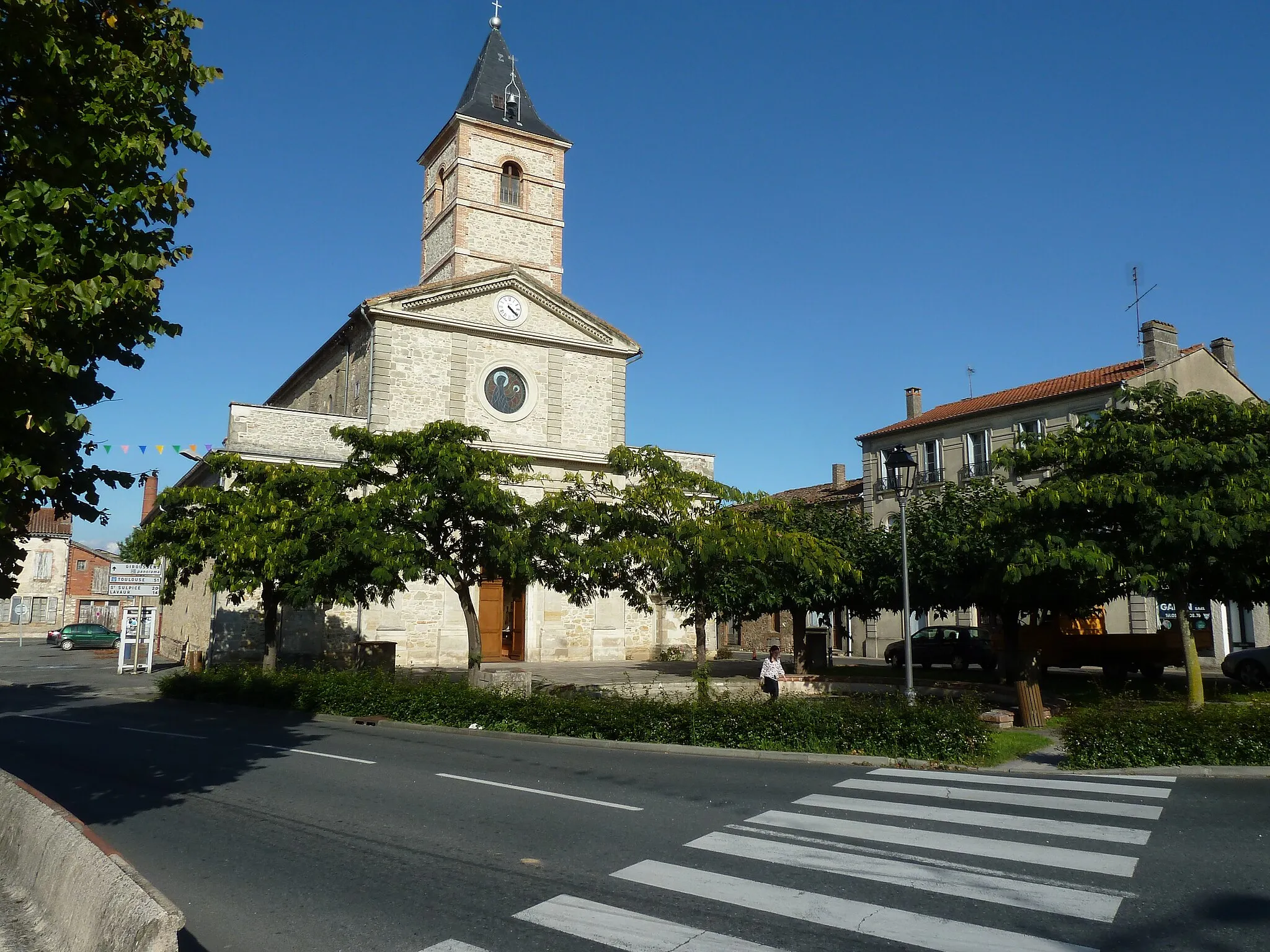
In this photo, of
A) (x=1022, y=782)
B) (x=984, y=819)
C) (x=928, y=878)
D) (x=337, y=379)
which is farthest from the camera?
(x=337, y=379)

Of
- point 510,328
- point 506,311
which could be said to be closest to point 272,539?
point 510,328

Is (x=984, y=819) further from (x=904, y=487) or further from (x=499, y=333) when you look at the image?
(x=499, y=333)

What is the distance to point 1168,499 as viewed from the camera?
14273mm

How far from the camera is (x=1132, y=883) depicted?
6.00 m

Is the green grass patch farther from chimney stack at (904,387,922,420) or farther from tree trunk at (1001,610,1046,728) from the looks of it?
chimney stack at (904,387,922,420)

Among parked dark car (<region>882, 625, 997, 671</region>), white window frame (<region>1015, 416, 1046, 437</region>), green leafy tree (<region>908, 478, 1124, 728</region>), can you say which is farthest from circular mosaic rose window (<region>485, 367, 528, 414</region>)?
white window frame (<region>1015, 416, 1046, 437</region>)

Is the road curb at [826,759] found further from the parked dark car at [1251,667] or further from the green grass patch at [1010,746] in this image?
the parked dark car at [1251,667]

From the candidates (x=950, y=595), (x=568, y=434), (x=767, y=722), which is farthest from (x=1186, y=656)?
(x=568, y=434)

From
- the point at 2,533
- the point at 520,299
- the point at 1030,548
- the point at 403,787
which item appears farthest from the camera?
the point at 520,299

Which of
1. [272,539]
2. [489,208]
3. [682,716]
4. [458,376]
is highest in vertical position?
[489,208]

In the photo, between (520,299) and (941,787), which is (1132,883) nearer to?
(941,787)

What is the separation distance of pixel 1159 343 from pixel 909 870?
1308 inches

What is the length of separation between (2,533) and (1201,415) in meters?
17.0

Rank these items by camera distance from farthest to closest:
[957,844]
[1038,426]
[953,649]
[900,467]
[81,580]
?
[81,580], [1038,426], [953,649], [900,467], [957,844]
